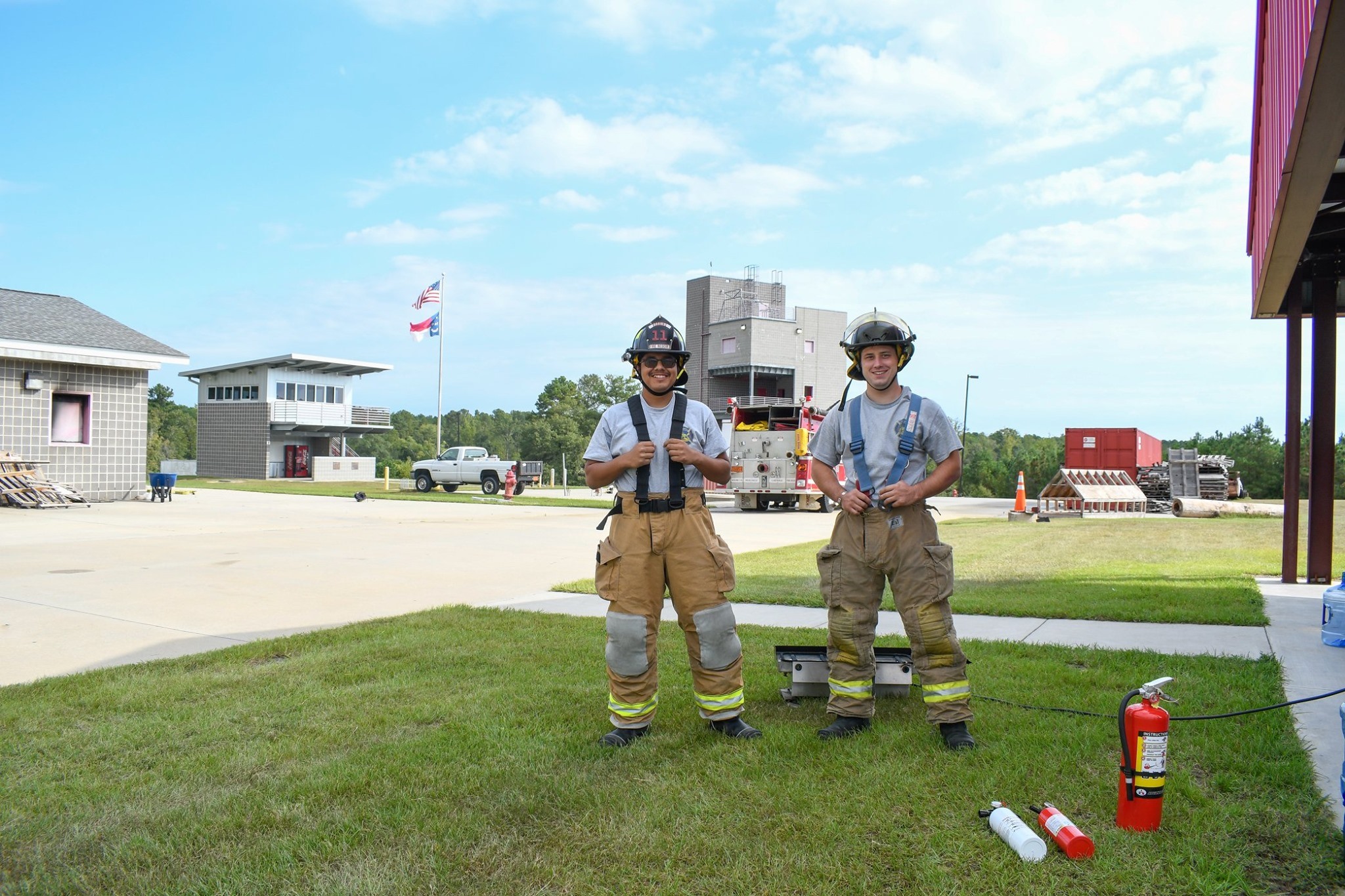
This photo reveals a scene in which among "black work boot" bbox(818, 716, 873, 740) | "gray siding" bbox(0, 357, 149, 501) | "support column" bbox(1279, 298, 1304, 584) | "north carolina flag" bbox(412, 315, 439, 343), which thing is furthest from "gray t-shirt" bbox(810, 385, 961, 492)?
"north carolina flag" bbox(412, 315, 439, 343)

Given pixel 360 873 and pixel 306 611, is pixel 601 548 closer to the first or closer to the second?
pixel 360 873

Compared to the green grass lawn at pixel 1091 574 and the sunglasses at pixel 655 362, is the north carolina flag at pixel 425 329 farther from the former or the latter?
the sunglasses at pixel 655 362

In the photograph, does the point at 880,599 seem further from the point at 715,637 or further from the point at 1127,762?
the point at 1127,762

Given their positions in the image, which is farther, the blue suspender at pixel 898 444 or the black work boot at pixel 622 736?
the blue suspender at pixel 898 444

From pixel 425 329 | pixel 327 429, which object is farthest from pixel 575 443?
pixel 425 329

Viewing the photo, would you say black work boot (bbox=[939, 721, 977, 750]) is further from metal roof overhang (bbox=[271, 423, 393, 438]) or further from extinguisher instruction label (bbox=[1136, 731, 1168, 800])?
metal roof overhang (bbox=[271, 423, 393, 438])

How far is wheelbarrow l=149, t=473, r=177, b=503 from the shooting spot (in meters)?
23.7

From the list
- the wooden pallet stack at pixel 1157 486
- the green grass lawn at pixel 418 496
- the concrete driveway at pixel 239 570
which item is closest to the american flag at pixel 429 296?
the green grass lawn at pixel 418 496

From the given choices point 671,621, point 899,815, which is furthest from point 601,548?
point 671,621

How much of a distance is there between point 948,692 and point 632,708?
144 centimetres

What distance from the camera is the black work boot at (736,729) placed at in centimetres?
420

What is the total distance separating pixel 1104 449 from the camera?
3231cm

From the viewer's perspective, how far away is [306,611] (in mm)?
7855

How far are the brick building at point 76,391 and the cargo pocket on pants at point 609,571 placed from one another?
2283 cm
